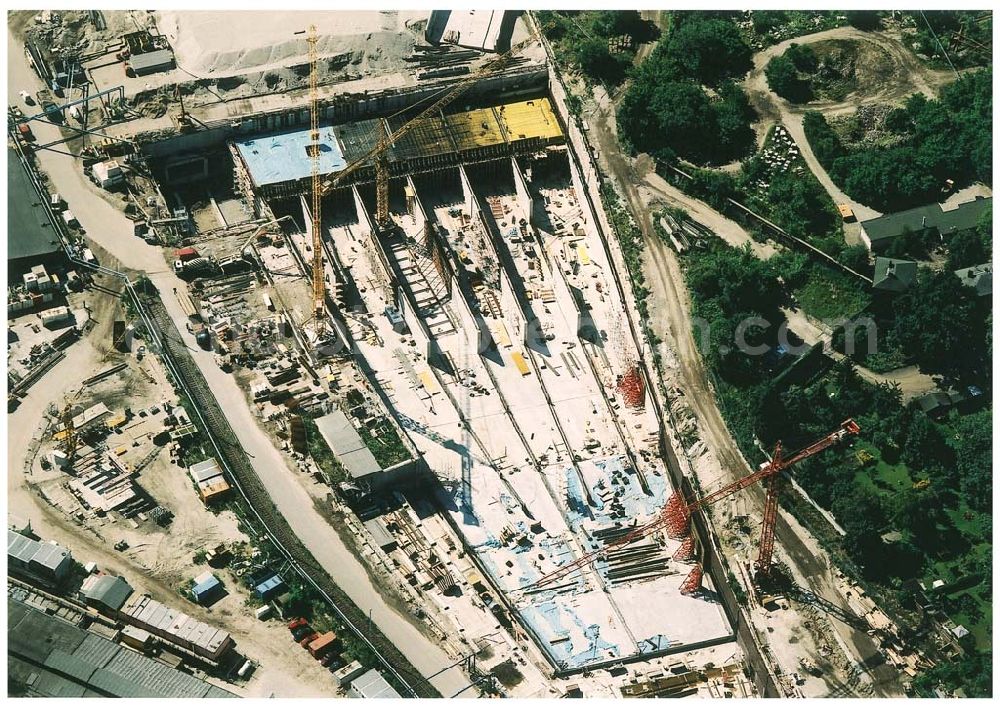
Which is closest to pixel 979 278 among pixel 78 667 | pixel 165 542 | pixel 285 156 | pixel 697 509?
pixel 697 509

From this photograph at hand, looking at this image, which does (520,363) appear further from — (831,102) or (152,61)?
(152,61)

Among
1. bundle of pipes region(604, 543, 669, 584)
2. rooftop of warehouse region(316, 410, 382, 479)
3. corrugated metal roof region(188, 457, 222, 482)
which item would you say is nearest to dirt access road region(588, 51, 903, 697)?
bundle of pipes region(604, 543, 669, 584)

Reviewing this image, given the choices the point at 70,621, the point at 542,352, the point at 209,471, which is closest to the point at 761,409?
the point at 542,352

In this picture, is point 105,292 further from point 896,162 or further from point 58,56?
point 896,162

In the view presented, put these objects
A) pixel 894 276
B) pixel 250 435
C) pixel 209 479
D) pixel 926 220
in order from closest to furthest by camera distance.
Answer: pixel 209 479
pixel 250 435
pixel 894 276
pixel 926 220

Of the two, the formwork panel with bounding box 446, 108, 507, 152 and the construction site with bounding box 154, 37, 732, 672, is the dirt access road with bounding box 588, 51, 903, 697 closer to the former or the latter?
the construction site with bounding box 154, 37, 732, 672

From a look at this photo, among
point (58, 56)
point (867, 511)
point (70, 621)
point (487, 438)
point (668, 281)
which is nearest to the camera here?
point (70, 621)
